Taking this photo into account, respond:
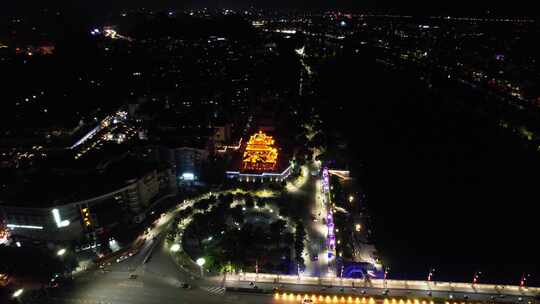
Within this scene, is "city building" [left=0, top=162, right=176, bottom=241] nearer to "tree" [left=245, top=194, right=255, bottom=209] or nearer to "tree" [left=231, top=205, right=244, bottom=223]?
"tree" [left=231, top=205, right=244, bottom=223]

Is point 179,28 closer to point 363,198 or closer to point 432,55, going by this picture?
point 432,55

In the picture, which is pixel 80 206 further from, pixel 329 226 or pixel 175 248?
pixel 329 226

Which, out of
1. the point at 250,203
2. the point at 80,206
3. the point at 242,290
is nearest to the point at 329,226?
the point at 250,203

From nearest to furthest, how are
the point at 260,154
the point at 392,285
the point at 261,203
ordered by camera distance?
the point at 392,285, the point at 261,203, the point at 260,154

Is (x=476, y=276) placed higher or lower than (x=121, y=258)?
lower

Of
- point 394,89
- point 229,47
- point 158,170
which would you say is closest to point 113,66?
point 229,47

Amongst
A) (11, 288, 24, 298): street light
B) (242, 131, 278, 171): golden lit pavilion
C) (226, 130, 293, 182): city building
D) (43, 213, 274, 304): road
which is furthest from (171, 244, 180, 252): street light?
(242, 131, 278, 171): golden lit pavilion

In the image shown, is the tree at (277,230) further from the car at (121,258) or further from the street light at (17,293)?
the street light at (17,293)

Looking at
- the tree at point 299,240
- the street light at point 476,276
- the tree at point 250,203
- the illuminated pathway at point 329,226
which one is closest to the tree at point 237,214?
the tree at point 250,203
